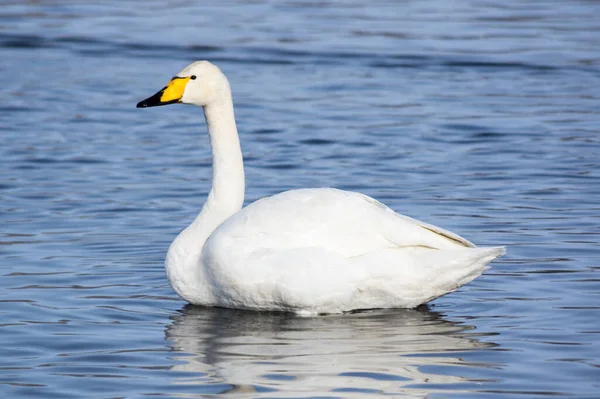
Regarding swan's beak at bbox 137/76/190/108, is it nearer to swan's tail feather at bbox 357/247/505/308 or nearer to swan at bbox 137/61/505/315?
swan at bbox 137/61/505/315

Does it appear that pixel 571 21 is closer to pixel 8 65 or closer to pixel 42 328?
pixel 8 65

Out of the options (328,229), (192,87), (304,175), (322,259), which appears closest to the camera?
(322,259)

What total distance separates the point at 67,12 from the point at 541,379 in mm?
17886

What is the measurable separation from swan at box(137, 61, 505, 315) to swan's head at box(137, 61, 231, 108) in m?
0.90

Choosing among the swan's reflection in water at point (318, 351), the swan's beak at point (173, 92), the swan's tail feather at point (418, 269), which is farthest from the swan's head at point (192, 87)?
the swan's tail feather at point (418, 269)

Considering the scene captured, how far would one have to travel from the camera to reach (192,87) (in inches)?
316

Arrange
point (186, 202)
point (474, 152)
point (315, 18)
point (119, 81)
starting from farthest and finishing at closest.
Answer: point (315, 18) → point (119, 81) → point (474, 152) → point (186, 202)

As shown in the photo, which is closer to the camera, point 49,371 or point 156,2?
point 49,371

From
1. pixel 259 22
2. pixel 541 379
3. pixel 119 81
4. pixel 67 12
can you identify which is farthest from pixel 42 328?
pixel 67 12

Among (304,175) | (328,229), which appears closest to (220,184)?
(328,229)

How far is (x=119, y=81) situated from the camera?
16672mm

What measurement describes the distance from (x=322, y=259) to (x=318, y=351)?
0.75 meters

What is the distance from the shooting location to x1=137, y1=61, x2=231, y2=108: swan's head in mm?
8023

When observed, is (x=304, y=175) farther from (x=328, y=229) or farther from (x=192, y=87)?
(x=328, y=229)
